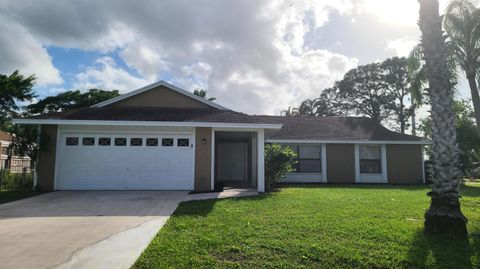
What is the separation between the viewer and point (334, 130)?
1977cm

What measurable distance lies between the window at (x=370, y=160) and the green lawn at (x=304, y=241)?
1037cm

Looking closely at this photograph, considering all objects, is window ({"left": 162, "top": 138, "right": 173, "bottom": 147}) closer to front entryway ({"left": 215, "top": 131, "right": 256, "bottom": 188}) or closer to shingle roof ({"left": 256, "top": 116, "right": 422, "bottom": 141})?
front entryway ({"left": 215, "top": 131, "right": 256, "bottom": 188})

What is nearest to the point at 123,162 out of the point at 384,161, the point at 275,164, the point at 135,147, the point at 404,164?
the point at 135,147

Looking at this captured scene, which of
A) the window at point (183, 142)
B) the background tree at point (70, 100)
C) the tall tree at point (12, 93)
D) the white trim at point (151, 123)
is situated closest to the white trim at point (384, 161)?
the white trim at point (151, 123)

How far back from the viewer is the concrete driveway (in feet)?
15.0

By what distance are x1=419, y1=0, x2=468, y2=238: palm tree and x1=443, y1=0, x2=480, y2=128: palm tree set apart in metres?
9.99

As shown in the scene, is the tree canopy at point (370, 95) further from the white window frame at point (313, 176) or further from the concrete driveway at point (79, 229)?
the concrete driveway at point (79, 229)

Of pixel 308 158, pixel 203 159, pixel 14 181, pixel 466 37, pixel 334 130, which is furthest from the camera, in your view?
pixel 334 130

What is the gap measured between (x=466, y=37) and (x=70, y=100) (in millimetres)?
34982

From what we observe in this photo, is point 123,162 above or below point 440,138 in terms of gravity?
below

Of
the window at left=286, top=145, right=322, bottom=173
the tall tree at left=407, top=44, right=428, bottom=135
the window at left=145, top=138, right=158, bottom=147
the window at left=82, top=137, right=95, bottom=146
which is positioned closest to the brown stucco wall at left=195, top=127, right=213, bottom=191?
the window at left=145, top=138, right=158, bottom=147

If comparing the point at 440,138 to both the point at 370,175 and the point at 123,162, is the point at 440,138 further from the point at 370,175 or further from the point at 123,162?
the point at 370,175

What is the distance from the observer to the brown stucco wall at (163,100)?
15.5 metres

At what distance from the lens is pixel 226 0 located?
35.7ft
